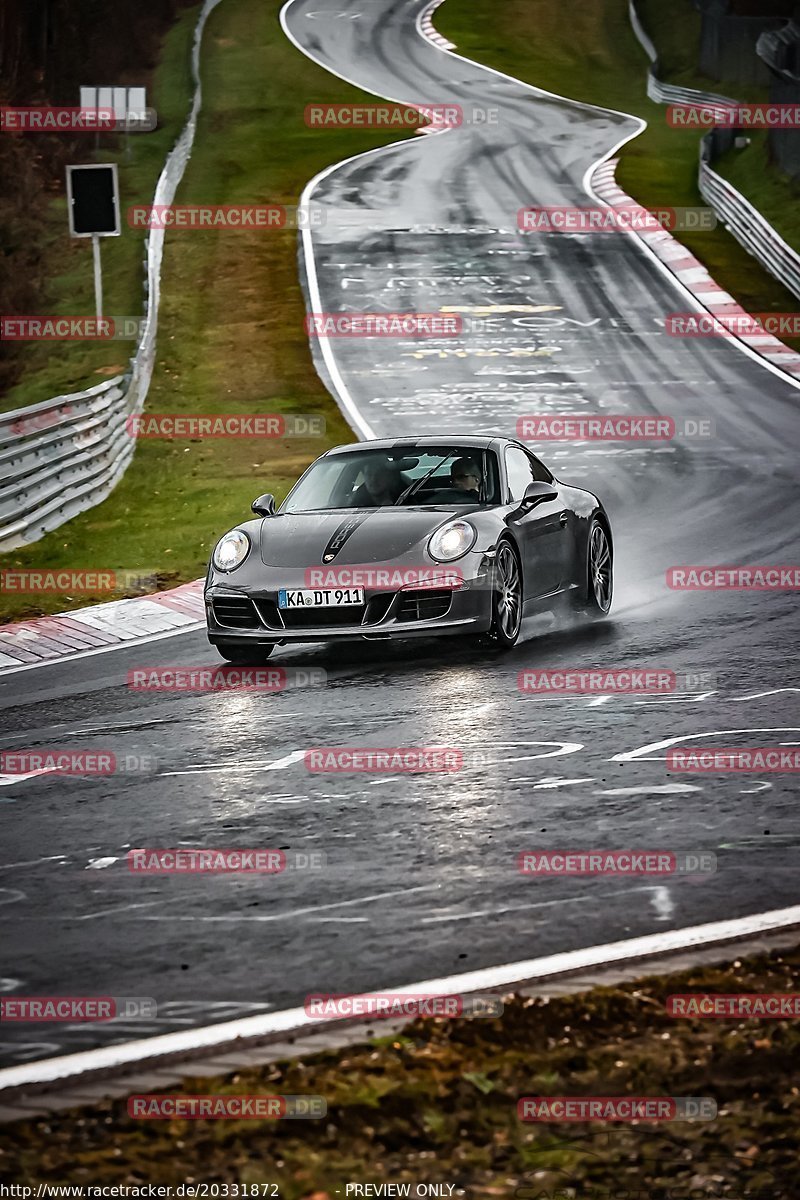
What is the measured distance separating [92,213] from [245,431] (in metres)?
3.50

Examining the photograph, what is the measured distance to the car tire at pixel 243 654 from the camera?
39.0 ft

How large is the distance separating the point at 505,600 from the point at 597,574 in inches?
70.4

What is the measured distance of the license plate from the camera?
11203mm

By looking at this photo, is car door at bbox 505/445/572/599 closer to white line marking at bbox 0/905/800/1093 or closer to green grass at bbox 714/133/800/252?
white line marking at bbox 0/905/800/1093

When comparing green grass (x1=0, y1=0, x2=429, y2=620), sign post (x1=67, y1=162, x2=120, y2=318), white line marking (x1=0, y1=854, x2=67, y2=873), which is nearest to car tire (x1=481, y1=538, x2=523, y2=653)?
green grass (x1=0, y1=0, x2=429, y2=620)

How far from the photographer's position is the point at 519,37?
70062 mm

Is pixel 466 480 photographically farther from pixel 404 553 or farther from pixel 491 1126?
pixel 491 1126

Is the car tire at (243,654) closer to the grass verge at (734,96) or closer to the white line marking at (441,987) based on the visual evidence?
the white line marking at (441,987)

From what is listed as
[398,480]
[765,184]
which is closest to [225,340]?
[765,184]

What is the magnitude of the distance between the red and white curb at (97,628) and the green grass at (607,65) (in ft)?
80.5

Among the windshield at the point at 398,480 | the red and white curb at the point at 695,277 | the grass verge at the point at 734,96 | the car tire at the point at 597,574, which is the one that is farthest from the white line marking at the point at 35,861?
the grass verge at the point at 734,96

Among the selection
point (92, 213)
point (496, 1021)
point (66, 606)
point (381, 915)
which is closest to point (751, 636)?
point (66, 606)

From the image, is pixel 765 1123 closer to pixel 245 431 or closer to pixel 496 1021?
pixel 496 1021

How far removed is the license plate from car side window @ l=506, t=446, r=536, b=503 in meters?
1.66
